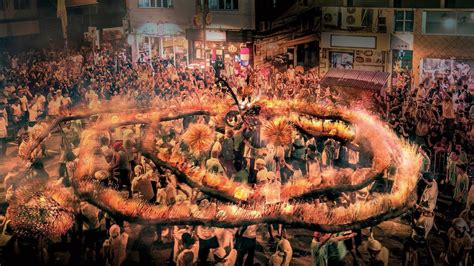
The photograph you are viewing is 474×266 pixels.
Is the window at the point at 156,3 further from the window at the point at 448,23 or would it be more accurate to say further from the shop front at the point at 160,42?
the window at the point at 448,23

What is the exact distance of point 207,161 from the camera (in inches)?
282

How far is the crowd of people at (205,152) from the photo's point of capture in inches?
233

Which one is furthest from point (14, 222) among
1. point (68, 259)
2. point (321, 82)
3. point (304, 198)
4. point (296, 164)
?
point (321, 82)

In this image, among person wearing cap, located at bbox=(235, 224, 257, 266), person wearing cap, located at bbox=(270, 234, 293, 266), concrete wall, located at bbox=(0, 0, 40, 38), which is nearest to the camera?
person wearing cap, located at bbox=(270, 234, 293, 266)

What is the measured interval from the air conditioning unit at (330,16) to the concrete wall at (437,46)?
3.51ft

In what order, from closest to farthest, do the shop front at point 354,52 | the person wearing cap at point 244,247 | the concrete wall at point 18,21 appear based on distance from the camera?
the person wearing cap at point 244,247 < the shop front at point 354,52 < the concrete wall at point 18,21

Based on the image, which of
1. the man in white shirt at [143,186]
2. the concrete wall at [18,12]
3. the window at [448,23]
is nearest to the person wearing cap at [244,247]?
the man in white shirt at [143,186]

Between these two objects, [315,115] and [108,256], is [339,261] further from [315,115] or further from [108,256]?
[108,256]

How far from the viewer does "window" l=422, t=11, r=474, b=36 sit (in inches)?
332

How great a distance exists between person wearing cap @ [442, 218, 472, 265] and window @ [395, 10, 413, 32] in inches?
156

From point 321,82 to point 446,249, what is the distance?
3987mm

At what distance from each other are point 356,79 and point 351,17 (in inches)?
34.2

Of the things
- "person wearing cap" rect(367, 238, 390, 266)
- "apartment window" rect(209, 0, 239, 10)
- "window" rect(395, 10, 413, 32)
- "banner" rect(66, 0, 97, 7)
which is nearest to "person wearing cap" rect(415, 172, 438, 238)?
"person wearing cap" rect(367, 238, 390, 266)

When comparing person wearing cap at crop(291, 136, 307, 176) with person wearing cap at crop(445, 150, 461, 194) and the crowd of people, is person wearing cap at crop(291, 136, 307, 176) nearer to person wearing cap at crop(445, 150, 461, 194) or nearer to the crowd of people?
the crowd of people
